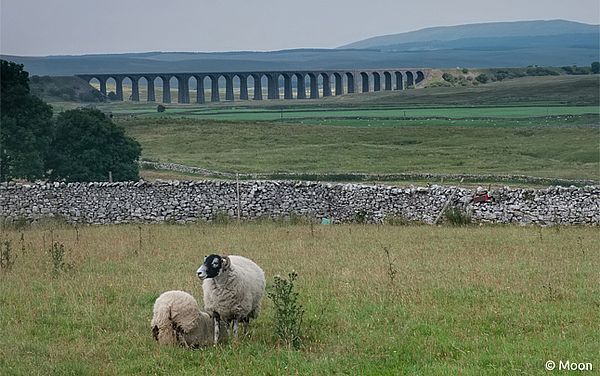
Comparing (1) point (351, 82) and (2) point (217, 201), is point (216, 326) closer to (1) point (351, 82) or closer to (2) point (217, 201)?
(2) point (217, 201)

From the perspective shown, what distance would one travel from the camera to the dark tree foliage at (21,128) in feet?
117

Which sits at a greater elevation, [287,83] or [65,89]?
[287,83]

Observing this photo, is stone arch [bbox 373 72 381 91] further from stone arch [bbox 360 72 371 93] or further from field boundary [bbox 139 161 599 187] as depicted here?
field boundary [bbox 139 161 599 187]

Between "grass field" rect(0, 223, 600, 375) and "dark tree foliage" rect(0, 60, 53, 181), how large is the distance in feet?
53.7

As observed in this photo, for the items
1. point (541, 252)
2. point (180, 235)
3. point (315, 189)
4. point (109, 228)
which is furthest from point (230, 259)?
point (315, 189)

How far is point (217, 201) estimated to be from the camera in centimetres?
2681

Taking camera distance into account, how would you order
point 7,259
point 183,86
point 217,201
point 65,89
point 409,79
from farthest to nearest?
point 409,79, point 183,86, point 65,89, point 217,201, point 7,259

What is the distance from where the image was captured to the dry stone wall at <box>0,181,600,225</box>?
83.6 feet

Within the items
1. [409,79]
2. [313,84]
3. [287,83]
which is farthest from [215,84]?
[409,79]

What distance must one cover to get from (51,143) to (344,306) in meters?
27.9

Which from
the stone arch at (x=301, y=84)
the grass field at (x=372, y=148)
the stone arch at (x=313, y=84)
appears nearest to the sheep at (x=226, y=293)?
the grass field at (x=372, y=148)

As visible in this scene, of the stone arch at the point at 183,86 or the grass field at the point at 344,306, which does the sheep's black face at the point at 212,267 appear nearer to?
the grass field at the point at 344,306

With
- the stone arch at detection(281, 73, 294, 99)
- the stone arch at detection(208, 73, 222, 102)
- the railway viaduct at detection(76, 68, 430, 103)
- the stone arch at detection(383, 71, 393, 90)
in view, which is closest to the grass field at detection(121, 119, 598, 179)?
the stone arch at detection(208, 73, 222, 102)

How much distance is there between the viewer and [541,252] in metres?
17.0
